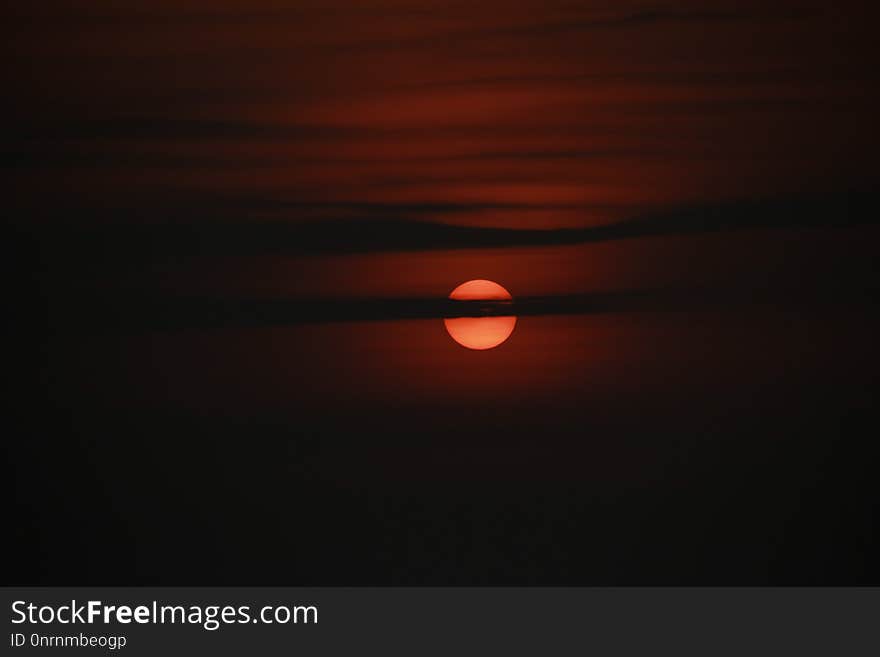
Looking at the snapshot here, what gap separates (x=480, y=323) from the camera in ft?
13.6

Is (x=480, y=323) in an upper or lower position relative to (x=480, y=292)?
lower

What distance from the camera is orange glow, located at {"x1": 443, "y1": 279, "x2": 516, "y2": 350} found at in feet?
13.6

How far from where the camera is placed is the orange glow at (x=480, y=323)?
415 centimetres

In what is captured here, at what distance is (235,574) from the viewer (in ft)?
15.5

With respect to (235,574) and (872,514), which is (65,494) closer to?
(235,574)

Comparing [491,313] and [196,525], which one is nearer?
[491,313]

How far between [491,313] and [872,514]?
2.17m

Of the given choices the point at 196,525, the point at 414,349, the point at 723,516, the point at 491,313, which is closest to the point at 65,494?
the point at 196,525
